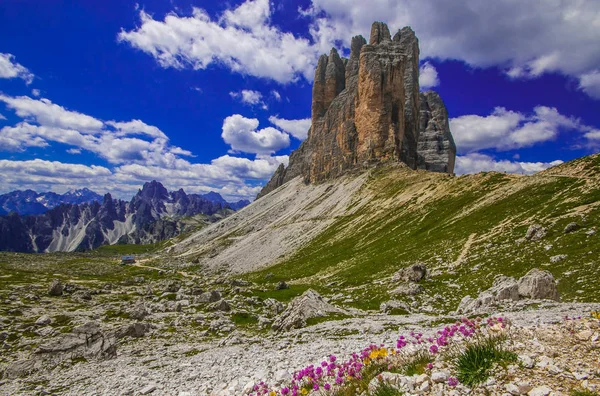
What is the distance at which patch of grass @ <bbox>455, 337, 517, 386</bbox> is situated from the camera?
7.09 metres

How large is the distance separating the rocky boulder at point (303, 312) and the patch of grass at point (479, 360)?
70.1ft

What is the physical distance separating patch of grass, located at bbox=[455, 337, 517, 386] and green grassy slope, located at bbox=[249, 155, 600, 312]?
22.6 meters

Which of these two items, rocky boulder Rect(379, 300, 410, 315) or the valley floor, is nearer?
the valley floor

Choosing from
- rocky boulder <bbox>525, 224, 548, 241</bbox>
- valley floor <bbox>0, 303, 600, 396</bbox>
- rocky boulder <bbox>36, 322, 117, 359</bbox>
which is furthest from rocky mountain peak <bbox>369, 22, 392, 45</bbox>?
rocky boulder <bbox>36, 322, 117, 359</bbox>

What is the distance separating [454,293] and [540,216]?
84.4 feet

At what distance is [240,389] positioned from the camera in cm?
1199

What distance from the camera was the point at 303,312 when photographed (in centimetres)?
2912

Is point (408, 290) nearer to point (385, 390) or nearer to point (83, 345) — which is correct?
point (385, 390)

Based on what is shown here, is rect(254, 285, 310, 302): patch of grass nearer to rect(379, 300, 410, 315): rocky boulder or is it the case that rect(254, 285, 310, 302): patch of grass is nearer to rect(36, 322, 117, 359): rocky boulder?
rect(379, 300, 410, 315): rocky boulder

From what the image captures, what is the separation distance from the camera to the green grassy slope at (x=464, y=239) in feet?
110

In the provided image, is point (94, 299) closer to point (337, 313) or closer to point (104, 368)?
point (104, 368)

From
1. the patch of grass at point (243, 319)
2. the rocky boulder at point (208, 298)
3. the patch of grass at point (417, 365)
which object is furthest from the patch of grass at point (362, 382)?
the rocky boulder at point (208, 298)

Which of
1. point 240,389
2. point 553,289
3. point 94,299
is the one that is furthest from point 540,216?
point 94,299

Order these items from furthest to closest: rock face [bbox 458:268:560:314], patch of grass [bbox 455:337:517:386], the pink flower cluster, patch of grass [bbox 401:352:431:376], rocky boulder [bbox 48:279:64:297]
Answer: rocky boulder [bbox 48:279:64:297] → rock face [bbox 458:268:560:314] → the pink flower cluster → patch of grass [bbox 401:352:431:376] → patch of grass [bbox 455:337:517:386]
